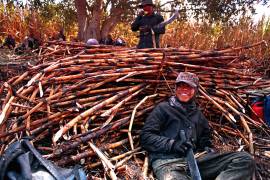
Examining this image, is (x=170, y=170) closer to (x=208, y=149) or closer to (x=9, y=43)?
(x=208, y=149)

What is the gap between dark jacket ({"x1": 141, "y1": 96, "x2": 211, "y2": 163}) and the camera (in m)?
3.05

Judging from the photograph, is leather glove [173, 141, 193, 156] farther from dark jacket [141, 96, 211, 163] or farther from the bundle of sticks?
the bundle of sticks

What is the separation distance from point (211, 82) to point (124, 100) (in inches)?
40.5

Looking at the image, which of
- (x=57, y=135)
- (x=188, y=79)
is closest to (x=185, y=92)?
(x=188, y=79)

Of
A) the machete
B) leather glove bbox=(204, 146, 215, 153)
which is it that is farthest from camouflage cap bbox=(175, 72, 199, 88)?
leather glove bbox=(204, 146, 215, 153)

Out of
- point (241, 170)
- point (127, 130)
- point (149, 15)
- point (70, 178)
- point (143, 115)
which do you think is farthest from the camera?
point (149, 15)

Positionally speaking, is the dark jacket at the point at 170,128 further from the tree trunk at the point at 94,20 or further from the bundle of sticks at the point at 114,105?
the tree trunk at the point at 94,20

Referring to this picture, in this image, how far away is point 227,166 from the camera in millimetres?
2982

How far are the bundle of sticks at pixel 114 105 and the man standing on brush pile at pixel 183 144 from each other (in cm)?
17

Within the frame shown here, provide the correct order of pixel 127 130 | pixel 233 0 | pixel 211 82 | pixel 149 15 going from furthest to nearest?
pixel 233 0 → pixel 149 15 → pixel 211 82 → pixel 127 130

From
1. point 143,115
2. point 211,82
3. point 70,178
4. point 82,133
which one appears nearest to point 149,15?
point 211,82

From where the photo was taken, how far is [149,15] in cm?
578

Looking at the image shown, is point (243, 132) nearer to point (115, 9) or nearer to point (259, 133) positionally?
point (259, 133)

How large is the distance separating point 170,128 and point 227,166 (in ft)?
1.82
